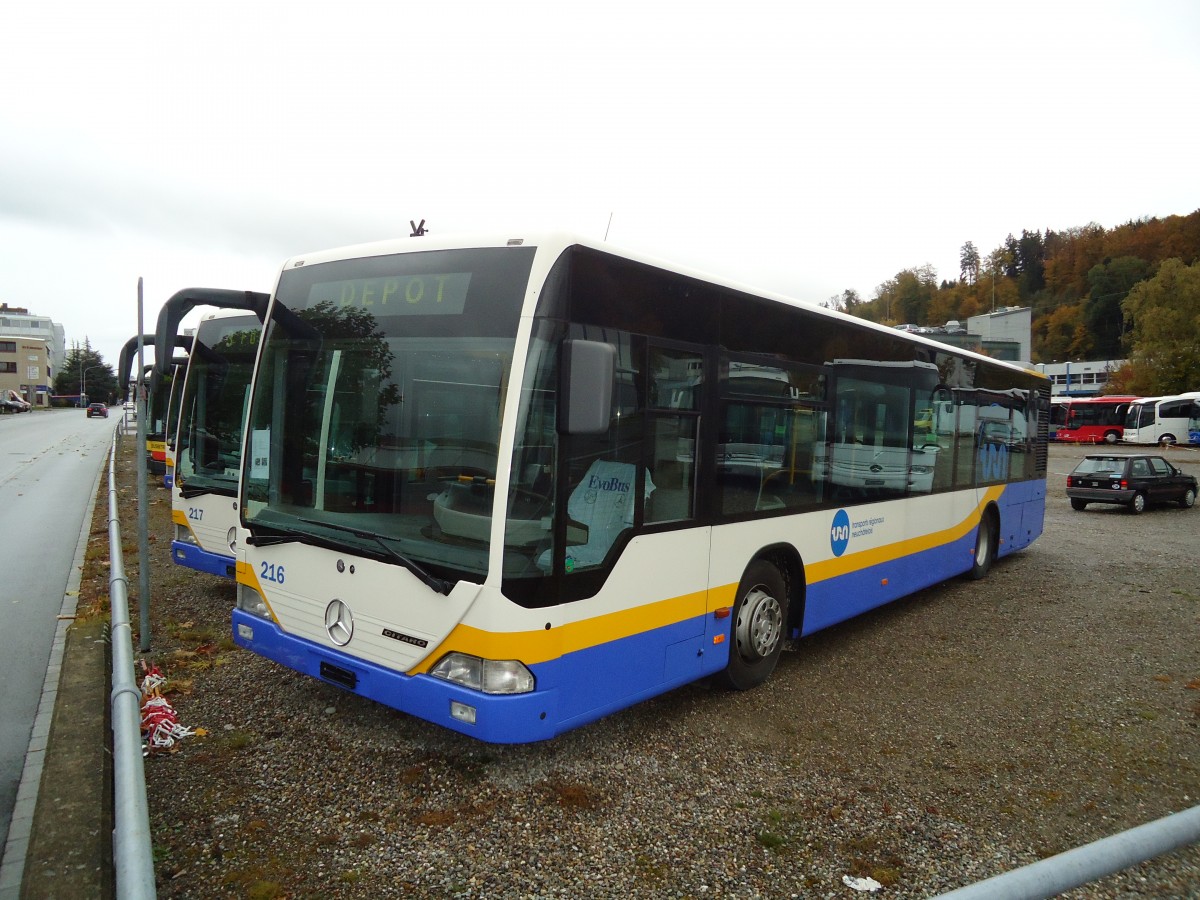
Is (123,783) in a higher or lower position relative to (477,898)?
higher

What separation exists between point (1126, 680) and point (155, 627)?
864cm

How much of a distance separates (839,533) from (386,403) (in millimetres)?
4228

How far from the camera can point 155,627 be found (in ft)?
24.4

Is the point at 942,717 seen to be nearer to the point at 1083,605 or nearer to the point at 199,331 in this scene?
the point at 1083,605

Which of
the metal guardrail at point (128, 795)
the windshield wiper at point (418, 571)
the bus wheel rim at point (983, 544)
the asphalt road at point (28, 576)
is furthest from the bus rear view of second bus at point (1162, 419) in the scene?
the metal guardrail at point (128, 795)

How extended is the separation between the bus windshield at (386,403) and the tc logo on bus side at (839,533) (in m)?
3.86

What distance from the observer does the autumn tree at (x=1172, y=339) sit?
6438 cm

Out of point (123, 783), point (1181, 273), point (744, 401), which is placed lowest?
point (123, 783)

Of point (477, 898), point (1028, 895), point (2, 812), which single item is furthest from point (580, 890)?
point (2, 812)

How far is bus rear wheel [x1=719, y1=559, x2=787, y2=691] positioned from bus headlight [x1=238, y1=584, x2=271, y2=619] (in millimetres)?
3162

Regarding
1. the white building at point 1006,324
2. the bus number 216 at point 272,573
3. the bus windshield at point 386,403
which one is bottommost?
the bus number 216 at point 272,573

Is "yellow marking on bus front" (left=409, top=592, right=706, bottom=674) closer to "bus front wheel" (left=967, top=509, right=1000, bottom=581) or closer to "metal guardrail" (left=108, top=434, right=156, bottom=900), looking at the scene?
"metal guardrail" (left=108, top=434, right=156, bottom=900)

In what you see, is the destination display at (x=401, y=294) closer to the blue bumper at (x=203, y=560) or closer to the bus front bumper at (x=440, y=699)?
the bus front bumper at (x=440, y=699)

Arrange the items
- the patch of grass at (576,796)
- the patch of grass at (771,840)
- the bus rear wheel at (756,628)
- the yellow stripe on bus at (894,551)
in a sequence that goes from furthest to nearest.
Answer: the yellow stripe on bus at (894,551) < the bus rear wheel at (756,628) < the patch of grass at (576,796) < the patch of grass at (771,840)
